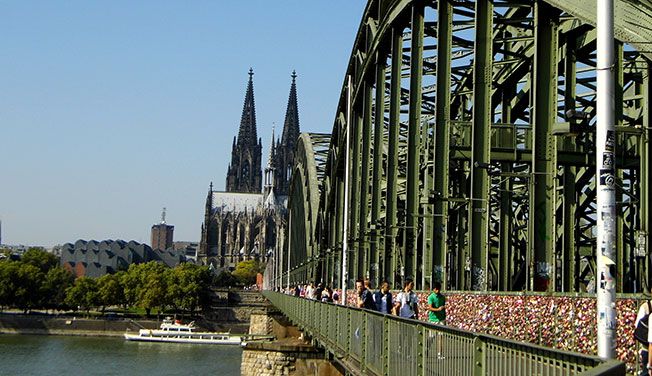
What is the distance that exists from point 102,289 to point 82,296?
3.08 meters

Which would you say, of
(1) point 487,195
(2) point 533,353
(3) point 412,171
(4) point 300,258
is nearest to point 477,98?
(1) point 487,195

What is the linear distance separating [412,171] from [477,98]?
6.15 meters

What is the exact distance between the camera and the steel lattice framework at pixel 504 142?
22844 mm

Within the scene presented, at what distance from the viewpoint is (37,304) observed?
513 feet

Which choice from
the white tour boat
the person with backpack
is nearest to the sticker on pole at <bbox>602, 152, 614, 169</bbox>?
the person with backpack

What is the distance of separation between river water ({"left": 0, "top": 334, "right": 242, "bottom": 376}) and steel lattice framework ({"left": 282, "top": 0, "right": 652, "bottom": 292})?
40702mm

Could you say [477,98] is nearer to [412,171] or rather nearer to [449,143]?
[449,143]

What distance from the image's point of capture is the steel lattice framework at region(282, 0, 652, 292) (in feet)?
74.9

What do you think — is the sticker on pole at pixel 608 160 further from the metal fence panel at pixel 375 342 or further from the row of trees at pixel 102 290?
the row of trees at pixel 102 290

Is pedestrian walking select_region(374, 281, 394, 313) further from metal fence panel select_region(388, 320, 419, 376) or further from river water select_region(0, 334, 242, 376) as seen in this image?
river water select_region(0, 334, 242, 376)

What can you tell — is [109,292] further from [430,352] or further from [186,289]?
[430,352]

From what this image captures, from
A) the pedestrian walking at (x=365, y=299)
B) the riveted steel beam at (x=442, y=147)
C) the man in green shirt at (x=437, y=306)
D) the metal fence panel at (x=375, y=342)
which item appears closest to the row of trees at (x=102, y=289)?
the riveted steel beam at (x=442, y=147)

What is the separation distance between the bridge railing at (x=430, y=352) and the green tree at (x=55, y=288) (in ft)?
460

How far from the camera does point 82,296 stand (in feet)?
534
